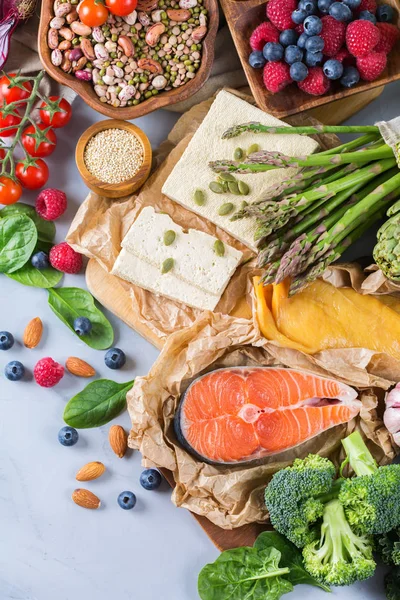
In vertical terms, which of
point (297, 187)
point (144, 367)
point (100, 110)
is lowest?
point (144, 367)

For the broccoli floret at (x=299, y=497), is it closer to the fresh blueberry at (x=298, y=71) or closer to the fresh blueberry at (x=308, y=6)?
the fresh blueberry at (x=298, y=71)

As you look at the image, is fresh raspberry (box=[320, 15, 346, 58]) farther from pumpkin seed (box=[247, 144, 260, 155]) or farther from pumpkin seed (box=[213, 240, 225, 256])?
pumpkin seed (box=[213, 240, 225, 256])

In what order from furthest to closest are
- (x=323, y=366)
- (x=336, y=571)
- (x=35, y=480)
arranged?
(x=35, y=480), (x=323, y=366), (x=336, y=571)

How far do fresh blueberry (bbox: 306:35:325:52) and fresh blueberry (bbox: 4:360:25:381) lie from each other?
161cm

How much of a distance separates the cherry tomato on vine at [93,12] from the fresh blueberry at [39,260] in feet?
2.91

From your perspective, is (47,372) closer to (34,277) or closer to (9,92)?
(34,277)

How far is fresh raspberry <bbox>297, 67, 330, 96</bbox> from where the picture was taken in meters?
2.63

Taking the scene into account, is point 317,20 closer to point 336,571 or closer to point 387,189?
point 387,189

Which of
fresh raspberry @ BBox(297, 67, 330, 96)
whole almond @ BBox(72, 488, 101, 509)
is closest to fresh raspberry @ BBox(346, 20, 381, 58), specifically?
fresh raspberry @ BBox(297, 67, 330, 96)

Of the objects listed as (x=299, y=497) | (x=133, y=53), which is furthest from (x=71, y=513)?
(x=133, y=53)

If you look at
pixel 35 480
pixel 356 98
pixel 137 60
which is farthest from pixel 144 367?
pixel 356 98

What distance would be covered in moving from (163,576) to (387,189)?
5.55 ft

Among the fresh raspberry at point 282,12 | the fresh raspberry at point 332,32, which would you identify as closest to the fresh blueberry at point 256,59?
the fresh raspberry at point 282,12

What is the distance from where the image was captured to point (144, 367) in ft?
9.62
